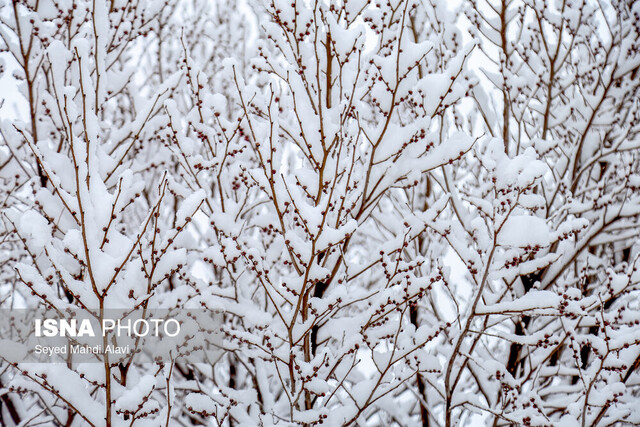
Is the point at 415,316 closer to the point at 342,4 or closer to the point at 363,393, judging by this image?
the point at 363,393

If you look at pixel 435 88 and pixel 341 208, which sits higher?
pixel 435 88

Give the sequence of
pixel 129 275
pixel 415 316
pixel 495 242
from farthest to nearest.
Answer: pixel 415 316 < pixel 495 242 < pixel 129 275

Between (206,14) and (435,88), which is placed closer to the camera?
(435,88)

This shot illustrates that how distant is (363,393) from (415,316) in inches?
69.9

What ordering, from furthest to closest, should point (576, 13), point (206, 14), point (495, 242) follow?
point (206, 14) < point (576, 13) < point (495, 242)

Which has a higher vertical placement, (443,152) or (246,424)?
(443,152)

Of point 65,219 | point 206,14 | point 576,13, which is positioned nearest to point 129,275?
point 65,219

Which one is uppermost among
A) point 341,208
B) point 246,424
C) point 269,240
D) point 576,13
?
point 576,13

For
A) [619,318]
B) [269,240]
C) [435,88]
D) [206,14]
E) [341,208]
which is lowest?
[619,318]

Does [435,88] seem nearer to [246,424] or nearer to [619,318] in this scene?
[619,318]

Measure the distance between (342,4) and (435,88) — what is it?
672 millimetres

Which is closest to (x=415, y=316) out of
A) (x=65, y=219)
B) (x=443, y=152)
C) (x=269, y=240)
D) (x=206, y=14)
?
(x=269, y=240)

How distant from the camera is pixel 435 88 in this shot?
248 cm

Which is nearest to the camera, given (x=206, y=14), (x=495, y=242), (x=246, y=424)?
(x=495, y=242)
